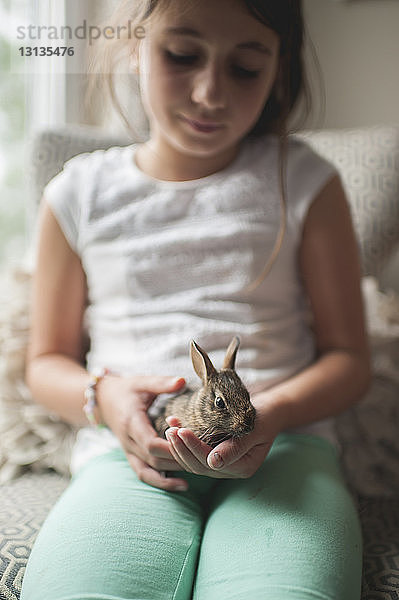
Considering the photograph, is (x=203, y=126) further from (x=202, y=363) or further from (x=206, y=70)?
(x=202, y=363)

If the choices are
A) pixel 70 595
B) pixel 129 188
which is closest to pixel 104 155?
pixel 129 188

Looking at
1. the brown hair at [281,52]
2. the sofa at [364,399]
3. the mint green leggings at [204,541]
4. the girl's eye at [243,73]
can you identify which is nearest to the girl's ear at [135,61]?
the brown hair at [281,52]

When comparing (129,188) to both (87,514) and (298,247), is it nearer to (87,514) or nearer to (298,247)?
(298,247)

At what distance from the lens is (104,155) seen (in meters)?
0.84

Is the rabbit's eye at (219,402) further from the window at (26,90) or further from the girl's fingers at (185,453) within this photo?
the window at (26,90)

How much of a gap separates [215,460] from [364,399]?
16.1 inches

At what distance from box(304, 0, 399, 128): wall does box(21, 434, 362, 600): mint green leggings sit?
81 centimetres

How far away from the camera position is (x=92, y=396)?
0.70 meters

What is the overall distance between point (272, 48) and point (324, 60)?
1.74 ft

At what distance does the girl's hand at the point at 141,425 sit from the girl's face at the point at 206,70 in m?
0.28

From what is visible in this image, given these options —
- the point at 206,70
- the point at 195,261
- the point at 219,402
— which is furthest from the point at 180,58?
the point at 219,402

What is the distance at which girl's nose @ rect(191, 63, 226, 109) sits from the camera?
0.61 metres

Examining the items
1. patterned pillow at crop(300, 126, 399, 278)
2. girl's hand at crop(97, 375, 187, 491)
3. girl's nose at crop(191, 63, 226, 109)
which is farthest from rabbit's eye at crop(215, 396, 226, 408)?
patterned pillow at crop(300, 126, 399, 278)

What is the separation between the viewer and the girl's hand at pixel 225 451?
0.52 meters
